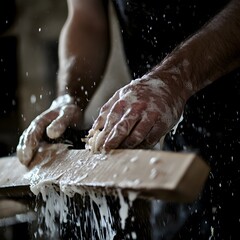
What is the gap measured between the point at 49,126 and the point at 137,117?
1.10 feet

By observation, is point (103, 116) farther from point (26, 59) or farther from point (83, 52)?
point (26, 59)

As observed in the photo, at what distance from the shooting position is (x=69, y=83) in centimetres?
160

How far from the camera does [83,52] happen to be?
169 cm

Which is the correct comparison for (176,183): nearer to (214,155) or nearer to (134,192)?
(134,192)

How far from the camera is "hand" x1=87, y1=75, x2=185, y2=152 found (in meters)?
1.04

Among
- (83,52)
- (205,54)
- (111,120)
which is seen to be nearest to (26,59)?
(83,52)

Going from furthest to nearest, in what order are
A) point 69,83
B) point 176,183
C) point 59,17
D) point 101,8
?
point 59,17 < point 101,8 < point 69,83 < point 176,183

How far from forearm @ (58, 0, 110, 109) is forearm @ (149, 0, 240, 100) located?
16.5 inches

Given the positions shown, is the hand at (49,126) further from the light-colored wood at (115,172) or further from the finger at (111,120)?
the finger at (111,120)

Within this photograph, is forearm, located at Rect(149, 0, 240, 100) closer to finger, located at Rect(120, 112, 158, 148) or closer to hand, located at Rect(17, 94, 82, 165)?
finger, located at Rect(120, 112, 158, 148)

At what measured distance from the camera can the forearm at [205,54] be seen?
1.20 meters

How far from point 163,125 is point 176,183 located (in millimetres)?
297

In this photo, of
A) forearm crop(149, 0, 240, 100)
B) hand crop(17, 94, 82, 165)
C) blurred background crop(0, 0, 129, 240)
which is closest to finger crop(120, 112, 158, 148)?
forearm crop(149, 0, 240, 100)

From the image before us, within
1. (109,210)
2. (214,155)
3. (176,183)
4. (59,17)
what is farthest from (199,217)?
(59,17)
